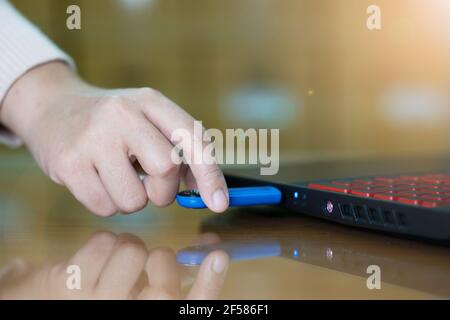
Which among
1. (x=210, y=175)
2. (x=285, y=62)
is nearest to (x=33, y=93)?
(x=210, y=175)

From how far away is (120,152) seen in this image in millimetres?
620

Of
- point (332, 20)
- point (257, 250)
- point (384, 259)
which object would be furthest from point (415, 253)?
point (332, 20)

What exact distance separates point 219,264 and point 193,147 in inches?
6.5

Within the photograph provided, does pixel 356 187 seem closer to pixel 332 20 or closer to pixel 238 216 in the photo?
pixel 238 216

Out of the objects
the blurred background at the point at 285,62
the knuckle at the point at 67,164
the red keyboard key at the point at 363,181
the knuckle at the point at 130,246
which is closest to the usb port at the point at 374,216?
the red keyboard key at the point at 363,181

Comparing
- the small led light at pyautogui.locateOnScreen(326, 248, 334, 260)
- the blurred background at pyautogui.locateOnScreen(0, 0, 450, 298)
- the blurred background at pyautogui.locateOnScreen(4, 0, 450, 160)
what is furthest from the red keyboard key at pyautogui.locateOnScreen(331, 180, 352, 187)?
the blurred background at pyautogui.locateOnScreen(4, 0, 450, 160)

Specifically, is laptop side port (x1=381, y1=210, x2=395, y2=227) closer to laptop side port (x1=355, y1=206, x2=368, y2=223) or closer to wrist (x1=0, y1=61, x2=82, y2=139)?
laptop side port (x1=355, y1=206, x2=368, y2=223)

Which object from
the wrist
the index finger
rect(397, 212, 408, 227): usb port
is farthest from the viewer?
the wrist

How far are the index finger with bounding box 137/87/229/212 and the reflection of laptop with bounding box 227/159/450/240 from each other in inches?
3.5

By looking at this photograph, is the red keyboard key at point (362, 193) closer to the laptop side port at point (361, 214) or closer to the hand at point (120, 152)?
the laptop side port at point (361, 214)

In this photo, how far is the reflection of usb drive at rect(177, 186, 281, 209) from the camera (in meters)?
0.61

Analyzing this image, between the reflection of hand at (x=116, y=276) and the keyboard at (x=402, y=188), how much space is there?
15cm

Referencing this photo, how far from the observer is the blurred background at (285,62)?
3.37 m
